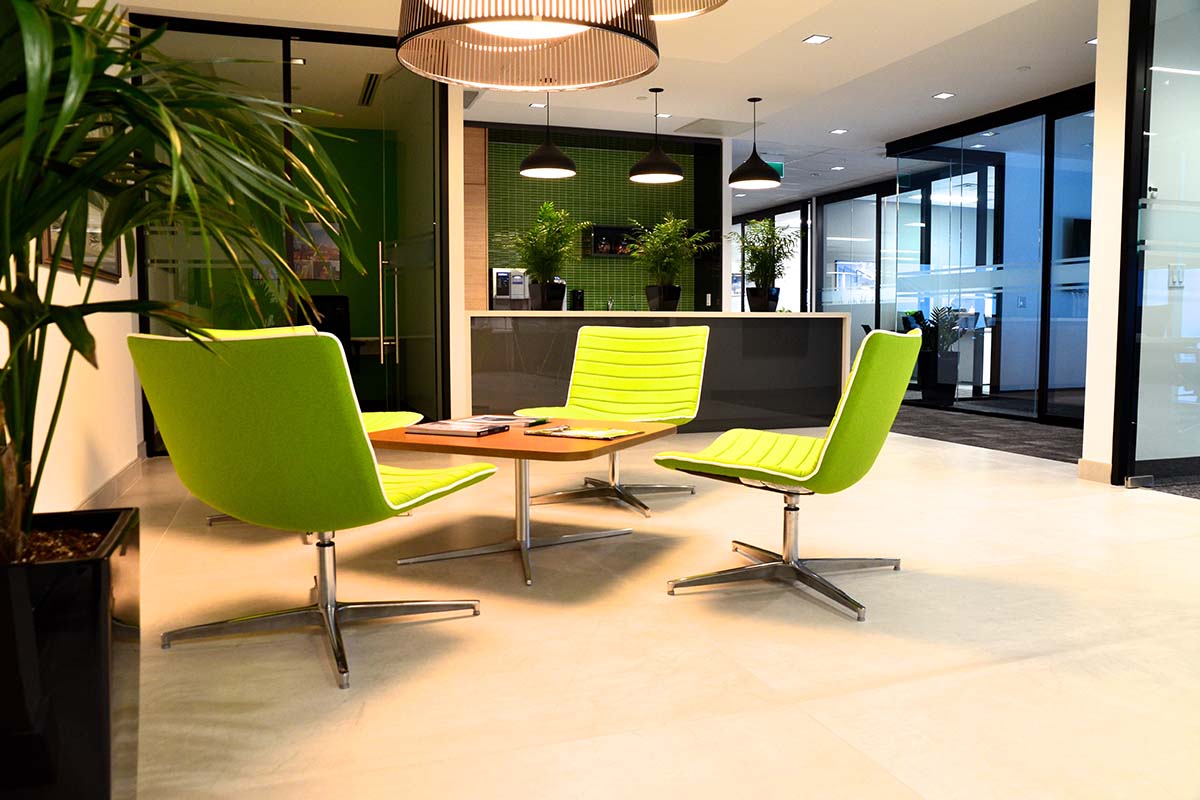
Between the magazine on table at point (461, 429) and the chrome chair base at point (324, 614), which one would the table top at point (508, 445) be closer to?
the magazine on table at point (461, 429)

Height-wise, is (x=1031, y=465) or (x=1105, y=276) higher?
(x=1105, y=276)

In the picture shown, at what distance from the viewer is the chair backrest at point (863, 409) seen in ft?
8.82

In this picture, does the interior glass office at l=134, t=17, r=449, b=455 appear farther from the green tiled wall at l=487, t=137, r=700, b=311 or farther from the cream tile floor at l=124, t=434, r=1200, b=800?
the green tiled wall at l=487, t=137, r=700, b=311

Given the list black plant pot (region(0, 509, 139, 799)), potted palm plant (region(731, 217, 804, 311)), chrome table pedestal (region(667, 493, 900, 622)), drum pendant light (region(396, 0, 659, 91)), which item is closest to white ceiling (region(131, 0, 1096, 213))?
potted palm plant (region(731, 217, 804, 311))

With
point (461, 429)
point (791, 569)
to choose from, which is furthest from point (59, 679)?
point (791, 569)

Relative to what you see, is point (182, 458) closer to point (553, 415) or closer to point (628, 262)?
point (553, 415)

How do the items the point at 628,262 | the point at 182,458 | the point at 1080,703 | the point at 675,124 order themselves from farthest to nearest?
the point at 628,262
the point at 675,124
the point at 182,458
the point at 1080,703

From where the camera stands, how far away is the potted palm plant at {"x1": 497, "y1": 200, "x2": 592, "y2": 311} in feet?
20.9

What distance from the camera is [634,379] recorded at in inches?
191

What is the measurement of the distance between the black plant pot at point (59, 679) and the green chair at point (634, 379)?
3218 mm

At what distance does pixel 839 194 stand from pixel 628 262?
4.99 metres

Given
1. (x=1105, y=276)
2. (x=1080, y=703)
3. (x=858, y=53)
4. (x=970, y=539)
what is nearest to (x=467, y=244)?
(x=858, y=53)

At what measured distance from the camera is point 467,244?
949 cm

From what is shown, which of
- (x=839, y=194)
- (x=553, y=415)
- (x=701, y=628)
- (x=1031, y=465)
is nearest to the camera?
(x=701, y=628)
